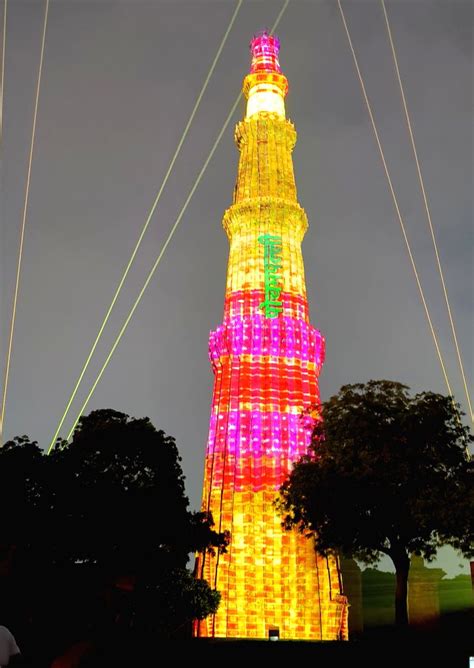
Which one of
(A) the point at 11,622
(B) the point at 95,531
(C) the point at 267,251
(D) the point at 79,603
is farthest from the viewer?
(C) the point at 267,251

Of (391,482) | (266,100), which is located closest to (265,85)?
(266,100)

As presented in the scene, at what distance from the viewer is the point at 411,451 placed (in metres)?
35.7

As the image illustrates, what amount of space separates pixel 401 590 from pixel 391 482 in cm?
499

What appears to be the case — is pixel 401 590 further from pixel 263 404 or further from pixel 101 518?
pixel 263 404

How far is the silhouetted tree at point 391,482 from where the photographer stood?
33875 millimetres

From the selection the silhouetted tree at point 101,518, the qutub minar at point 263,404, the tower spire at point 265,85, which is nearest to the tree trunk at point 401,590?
the silhouetted tree at point 101,518

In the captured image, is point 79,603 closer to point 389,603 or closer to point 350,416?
point 350,416

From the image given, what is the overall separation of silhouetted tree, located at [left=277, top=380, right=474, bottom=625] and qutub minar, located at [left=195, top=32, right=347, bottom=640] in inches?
354

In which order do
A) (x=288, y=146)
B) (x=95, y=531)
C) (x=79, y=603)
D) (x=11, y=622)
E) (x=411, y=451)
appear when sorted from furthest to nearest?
(x=288, y=146), (x=411, y=451), (x=95, y=531), (x=79, y=603), (x=11, y=622)

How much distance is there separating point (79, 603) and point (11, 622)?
8063mm

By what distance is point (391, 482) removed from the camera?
35156mm

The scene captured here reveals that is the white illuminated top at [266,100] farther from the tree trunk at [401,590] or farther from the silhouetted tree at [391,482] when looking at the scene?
the tree trunk at [401,590]

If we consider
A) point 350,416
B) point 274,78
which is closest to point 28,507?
point 350,416

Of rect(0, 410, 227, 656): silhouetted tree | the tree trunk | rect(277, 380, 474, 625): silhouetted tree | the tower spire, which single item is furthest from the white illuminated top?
the tree trunk
